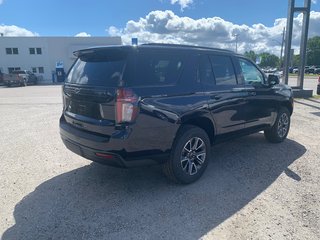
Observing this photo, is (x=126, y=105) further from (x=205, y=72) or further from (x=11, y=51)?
(x=11, y=51)

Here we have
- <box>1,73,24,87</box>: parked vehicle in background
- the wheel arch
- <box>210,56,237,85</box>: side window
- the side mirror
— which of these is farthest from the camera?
<box>1,73,24,87</box>: parked vehicle in background

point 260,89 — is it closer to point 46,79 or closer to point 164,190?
point 164,190

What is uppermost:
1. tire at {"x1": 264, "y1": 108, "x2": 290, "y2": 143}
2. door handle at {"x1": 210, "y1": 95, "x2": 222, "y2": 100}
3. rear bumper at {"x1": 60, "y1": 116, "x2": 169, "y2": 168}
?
door handle at {"x1": 210, "y1": 95, "x2": 222, "y2": 100}

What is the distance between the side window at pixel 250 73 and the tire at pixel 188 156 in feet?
5.24

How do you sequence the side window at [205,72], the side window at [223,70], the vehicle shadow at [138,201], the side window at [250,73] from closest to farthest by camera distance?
1. the vehicle shadow at [138,201]
2. the side window at [205,72]
3. the side window at [223,70]
4. the side window at [250,73]

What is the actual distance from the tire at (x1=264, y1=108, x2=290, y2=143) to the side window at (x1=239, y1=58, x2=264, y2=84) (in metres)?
1.04

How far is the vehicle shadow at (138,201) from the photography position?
307 cm

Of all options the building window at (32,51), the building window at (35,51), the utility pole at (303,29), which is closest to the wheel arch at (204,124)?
the utility pole at (303,29)

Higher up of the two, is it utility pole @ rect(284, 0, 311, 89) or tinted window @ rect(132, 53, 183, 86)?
utility pole @ rect(284, 0, 311, 89)

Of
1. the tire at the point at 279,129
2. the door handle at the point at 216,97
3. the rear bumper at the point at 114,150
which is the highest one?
the door handle at the point at 216,97

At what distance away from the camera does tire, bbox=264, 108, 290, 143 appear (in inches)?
236

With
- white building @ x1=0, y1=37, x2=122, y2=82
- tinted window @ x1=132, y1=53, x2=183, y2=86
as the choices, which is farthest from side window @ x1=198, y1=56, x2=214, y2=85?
white building @ x1=0, y1=37, x2=122, y2=82

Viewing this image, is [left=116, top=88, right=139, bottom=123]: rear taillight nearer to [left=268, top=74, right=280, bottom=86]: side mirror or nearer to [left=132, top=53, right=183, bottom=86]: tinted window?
[left=132, top=53, right=183, bottom=86]: tinted window

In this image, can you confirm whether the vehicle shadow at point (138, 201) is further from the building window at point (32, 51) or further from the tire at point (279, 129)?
the building window at point (32, 51)
